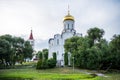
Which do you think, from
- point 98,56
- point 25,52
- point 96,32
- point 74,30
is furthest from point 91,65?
point 25,52

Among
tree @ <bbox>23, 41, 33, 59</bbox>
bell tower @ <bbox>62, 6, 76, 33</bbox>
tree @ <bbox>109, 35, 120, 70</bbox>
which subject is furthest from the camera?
tree @ <bbox>23, 41, 33, 59</bbox>

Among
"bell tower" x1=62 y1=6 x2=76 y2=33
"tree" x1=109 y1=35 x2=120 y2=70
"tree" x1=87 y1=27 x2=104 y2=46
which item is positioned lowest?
"tree" x1=109 y1=35 x2=120 y2=70

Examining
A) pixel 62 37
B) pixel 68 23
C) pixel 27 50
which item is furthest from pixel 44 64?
pixel 68 23

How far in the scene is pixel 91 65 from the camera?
1428 inches

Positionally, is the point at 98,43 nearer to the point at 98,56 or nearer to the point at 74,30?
the point at 98,56

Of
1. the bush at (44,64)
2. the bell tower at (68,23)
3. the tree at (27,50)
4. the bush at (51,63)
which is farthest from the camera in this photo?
the tree at (27,50)

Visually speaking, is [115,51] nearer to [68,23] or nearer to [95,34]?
[95,34]

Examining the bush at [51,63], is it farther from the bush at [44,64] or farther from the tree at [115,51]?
the tree at [115,51]

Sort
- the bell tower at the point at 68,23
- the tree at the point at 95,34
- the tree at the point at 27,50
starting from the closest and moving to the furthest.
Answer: the tree at the point at 95,34 < the bell tower at the point at 68,23 < the tree at the point at 27,50

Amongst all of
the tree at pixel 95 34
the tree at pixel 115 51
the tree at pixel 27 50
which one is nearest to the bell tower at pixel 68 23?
the tree at pixel 95 34

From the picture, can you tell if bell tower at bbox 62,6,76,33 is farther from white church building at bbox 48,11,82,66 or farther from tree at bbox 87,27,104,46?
tree at bbox 87,27,104,46

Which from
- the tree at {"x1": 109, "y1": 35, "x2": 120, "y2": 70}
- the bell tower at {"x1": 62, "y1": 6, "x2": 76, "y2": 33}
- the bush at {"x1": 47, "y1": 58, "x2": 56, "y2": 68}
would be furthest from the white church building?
the tree at {"x1": 109, "y1": 35, "x2": 120, "y2": 70}

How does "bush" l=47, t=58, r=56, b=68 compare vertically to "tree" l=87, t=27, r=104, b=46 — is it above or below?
below

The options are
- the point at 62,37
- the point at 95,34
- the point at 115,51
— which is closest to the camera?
the point at 115,51
